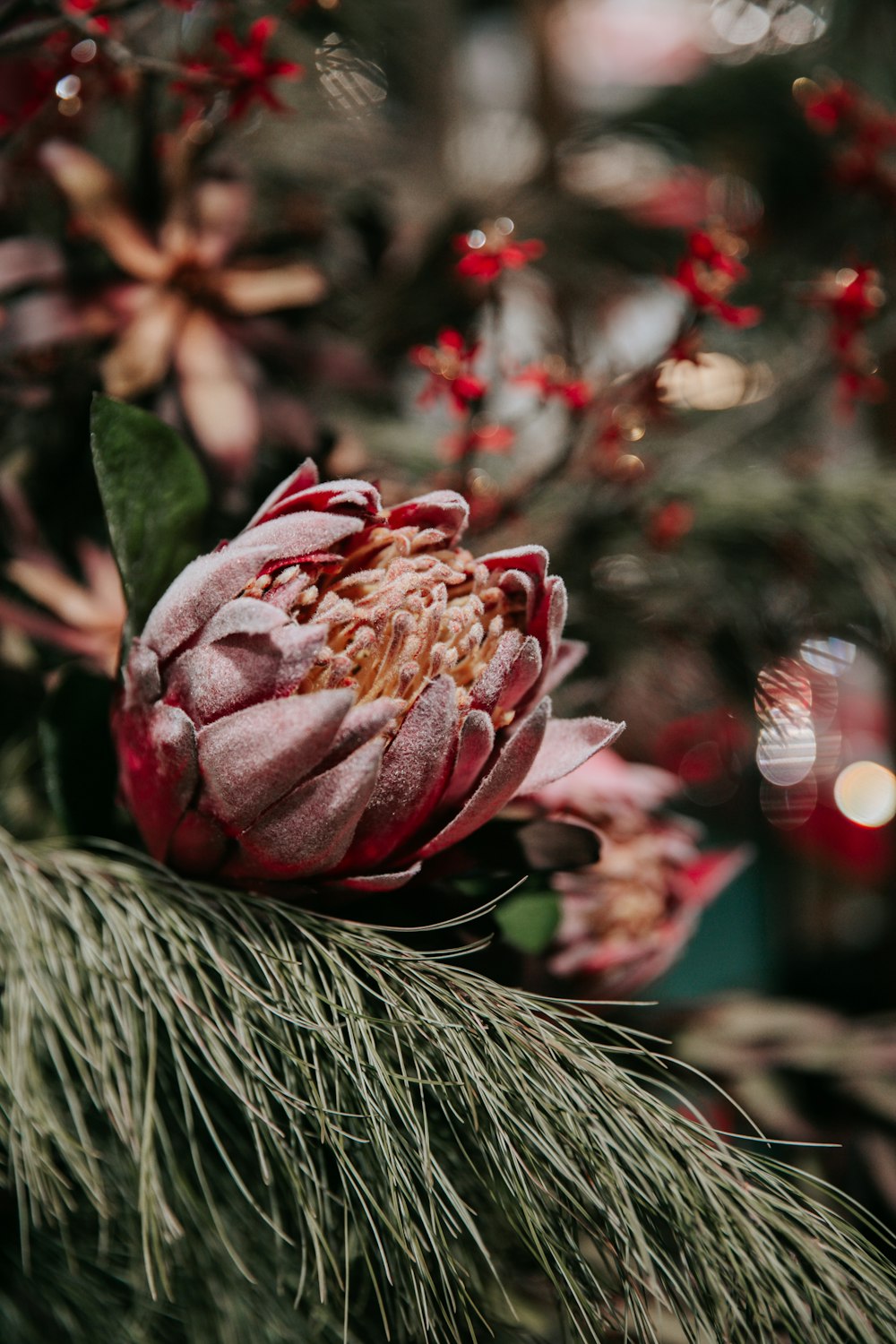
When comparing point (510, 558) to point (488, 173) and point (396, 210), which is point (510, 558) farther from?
point (488, 173)

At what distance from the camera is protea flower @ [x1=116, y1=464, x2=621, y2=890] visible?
6.3 inches

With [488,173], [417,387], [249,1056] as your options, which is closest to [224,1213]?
[249,1056]

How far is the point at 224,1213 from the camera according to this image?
0.71 ft

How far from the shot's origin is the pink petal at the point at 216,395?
0.83 ft

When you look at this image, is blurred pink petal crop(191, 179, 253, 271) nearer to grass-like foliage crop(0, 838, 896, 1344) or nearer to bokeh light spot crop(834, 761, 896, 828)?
grass-like foliage crop(0, 838, 896, 1344)

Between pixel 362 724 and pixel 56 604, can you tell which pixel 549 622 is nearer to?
pixel 362 724

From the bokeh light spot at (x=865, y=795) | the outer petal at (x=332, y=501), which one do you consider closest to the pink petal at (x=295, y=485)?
the outer petal at (x=332, y=501)

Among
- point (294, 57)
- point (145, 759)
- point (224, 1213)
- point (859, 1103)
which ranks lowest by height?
point (859, 1103)

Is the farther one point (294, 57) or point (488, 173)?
point (488, 173)

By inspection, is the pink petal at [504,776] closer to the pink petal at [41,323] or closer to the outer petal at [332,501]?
the outer petal at [332,501]

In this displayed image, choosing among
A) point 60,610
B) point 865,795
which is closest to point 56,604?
point 60,610

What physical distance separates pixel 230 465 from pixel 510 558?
10 centimetres

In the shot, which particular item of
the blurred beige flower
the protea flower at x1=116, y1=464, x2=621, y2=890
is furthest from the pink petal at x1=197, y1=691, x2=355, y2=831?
the blurred beige flower

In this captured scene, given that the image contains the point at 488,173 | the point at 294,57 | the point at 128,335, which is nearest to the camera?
the point at 128,335
